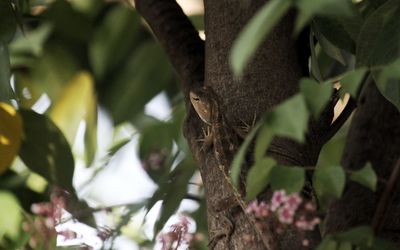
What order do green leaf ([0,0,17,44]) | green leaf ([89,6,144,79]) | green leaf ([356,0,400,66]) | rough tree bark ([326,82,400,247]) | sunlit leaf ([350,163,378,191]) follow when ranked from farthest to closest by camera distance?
green leaf ([89,6,144,79]) < green leaf ([0,0,17,44]) < rough tree bark ([326,82,400,247]) < green leaf ([356,0,400,66]) < sunlit leaf ([350,163,378,191])

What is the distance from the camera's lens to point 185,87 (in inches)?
38.1

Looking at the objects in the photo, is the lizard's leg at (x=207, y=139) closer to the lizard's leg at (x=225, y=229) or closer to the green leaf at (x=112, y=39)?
the lizard's leg at (x=225, y=229)

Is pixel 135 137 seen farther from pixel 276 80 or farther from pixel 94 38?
pixel 276 80

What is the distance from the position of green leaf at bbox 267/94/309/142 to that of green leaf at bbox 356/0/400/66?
19cm

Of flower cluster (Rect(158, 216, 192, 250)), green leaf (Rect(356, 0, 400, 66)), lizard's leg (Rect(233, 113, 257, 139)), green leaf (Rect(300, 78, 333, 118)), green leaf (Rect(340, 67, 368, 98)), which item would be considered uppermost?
green leaf (Rect(300, 78, 333, 118))

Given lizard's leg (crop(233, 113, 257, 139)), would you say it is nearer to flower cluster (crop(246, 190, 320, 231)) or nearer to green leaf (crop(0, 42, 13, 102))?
flower cluster (crop(246, 190, 320, 231))

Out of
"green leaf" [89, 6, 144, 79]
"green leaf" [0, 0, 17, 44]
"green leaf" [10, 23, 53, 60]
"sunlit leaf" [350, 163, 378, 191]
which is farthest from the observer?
"green leaf" [89, 6, 144, 79]

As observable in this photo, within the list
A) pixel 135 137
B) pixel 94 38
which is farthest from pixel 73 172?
pixel 94 38

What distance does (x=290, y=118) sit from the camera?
53 centimetres

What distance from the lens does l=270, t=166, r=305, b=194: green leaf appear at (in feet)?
2.03

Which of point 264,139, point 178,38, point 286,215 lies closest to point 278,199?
point 286,215

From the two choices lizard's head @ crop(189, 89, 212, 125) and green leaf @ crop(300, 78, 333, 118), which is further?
lizard's head @ crop(189, 89, 212, 125)

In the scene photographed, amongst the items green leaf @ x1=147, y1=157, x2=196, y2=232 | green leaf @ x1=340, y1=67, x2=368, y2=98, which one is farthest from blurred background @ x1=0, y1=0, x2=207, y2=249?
green leaf @ x1=340, y1=67, x2=368, y2=98

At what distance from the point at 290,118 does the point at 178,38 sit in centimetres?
47
